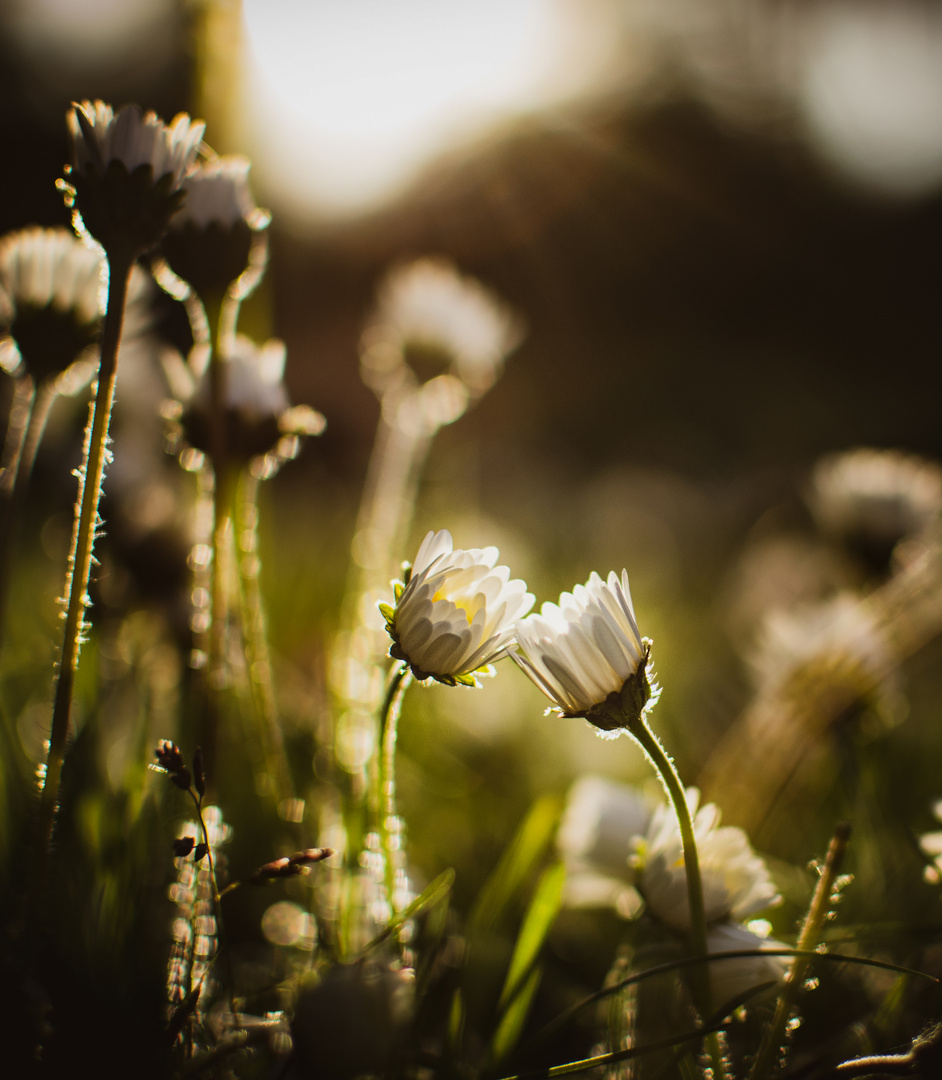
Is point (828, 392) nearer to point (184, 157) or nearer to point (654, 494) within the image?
point (654, 494)

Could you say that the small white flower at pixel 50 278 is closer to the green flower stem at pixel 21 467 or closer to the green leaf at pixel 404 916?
the green flower stem at pixel 21 467

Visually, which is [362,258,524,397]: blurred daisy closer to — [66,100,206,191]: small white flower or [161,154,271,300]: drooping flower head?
[161,154,271,300]: drooping flower head

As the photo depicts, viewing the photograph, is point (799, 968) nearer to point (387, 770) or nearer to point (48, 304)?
point (387, 770)

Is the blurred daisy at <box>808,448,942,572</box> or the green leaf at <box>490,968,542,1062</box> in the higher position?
the blurred daisy at <box>808,448,942,572</box>

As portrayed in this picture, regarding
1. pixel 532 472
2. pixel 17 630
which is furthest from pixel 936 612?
pixel 532 472

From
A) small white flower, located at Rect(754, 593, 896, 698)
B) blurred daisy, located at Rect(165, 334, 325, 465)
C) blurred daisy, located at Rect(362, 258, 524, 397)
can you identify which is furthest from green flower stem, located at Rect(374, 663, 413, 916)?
blurred daisy, located at Rect(362, 258, 524, 397)

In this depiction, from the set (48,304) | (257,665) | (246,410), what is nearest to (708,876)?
(257,665)
